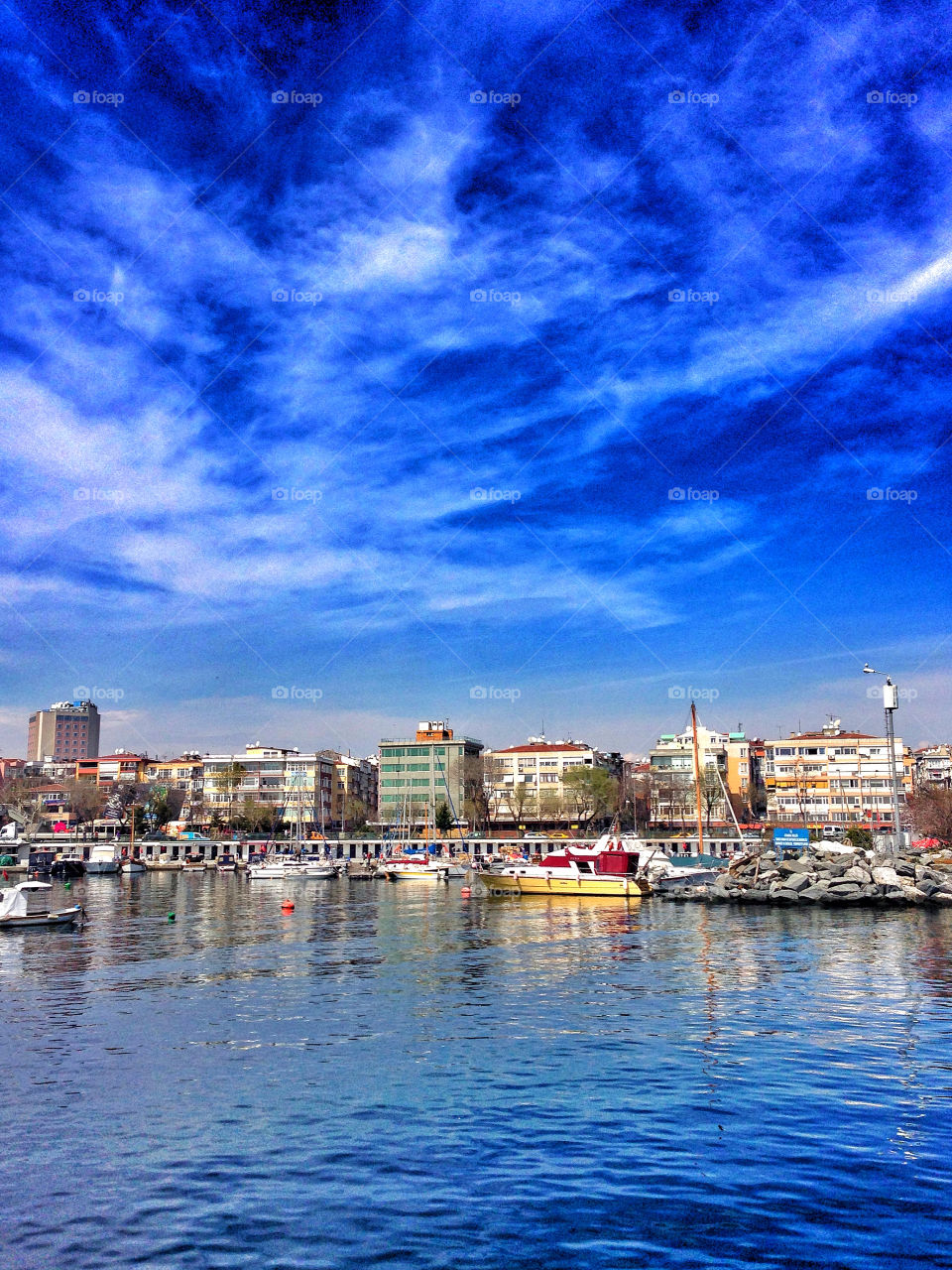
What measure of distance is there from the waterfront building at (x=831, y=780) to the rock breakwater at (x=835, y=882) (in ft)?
217

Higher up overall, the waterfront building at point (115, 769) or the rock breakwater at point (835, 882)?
the waterfront building at point (115, 769)

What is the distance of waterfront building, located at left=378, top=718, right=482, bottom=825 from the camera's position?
163125 mm

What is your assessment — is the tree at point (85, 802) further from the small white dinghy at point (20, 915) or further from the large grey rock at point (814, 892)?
the large grey rock at point (814, 892)

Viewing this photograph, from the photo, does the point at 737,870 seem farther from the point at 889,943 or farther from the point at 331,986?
the point at 331,986

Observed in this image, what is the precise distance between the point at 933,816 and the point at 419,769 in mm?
86231

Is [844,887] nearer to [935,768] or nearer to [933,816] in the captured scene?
[933,816]

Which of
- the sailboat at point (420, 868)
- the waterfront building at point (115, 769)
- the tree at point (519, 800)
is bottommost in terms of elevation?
the sailboat at point (420, 868)

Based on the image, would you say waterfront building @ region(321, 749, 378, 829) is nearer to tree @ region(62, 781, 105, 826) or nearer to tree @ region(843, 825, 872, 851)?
tree @ region(62, 781, 105, 826)

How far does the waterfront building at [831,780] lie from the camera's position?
13550 cm

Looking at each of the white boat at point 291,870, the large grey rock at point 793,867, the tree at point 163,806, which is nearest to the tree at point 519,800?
the white boat at point 291,870

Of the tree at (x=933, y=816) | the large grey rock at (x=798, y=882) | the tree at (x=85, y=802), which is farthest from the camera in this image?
the tree at (x=85, y=802)

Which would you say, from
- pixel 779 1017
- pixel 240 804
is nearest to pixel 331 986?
pixel 779 1017

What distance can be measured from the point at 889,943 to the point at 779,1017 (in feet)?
57.0

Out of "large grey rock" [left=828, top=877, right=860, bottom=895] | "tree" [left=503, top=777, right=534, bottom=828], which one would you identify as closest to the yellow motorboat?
"large grey rock" [left=828, top=877, right=860, bottom=895]
